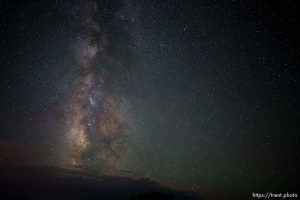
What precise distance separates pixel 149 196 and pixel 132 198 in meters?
3.84

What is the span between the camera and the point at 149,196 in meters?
55.0

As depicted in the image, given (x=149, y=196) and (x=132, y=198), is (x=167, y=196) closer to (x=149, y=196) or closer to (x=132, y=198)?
(x=149, y=196)

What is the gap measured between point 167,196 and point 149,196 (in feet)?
12.3

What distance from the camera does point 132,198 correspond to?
56281mm

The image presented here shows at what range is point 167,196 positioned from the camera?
55.7 m

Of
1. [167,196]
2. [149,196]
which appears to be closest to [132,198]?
[149,196]

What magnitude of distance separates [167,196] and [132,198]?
7.28 m
